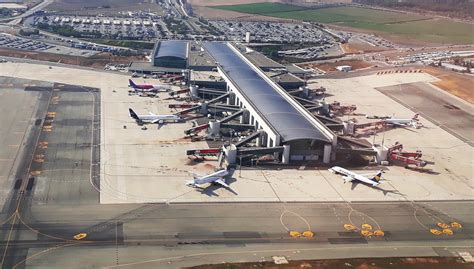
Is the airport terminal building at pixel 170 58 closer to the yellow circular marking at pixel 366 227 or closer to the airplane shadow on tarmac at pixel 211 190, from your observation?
the airplane shadow on tarmac at pixel 211 190

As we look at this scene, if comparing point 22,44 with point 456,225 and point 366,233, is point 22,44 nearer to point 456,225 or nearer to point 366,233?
point 366,233

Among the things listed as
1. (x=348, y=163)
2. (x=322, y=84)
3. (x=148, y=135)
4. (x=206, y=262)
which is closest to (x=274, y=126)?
(x=348, y=163)

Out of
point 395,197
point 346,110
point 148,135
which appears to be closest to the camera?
point 395,197

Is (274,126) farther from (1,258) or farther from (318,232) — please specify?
(1,258)

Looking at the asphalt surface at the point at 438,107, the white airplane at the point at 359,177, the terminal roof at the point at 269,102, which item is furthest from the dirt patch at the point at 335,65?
the white airplane at the point at 359,177

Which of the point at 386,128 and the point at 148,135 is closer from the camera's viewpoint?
the point at 148,135
